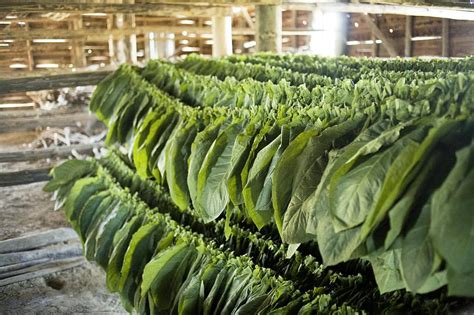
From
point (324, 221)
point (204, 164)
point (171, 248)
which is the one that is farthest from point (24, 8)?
point (324, 221)

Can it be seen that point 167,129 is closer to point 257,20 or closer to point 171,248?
point 171,248

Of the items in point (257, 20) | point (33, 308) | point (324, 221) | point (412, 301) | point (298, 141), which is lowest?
point (33, 308)

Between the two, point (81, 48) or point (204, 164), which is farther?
point (81, 48)

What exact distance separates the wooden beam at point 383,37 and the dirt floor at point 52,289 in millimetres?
4195

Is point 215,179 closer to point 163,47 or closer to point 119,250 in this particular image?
point 119,250

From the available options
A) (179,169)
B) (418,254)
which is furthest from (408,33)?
(418,254)

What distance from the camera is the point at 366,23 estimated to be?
6789 mm

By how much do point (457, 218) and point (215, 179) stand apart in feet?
2.17

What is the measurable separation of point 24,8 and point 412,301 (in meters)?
2.36

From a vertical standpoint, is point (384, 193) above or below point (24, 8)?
below

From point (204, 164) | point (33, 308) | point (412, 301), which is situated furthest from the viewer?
point (33, 308)

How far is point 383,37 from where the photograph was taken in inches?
273

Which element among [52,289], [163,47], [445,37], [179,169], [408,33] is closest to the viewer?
[179,169]

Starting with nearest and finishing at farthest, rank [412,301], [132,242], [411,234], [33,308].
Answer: [411,234] < [412,301] < [132,242] < [33,308]
